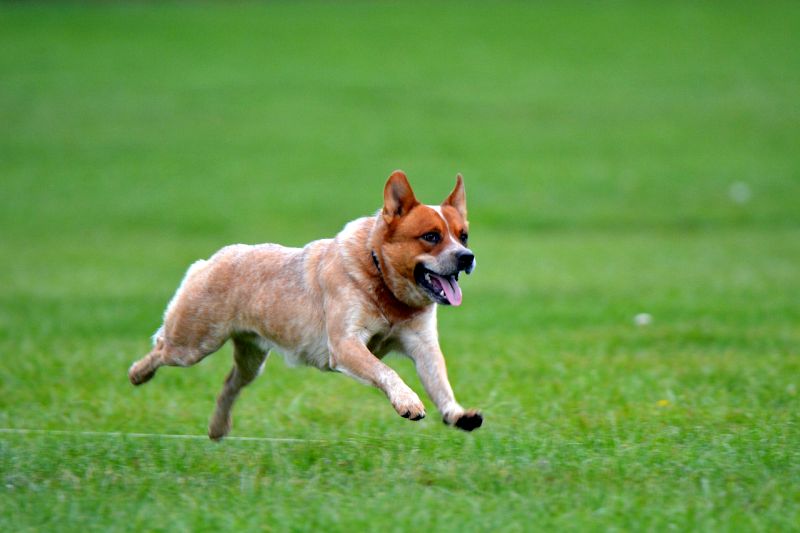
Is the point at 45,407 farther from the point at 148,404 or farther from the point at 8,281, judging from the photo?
the point at 8,281

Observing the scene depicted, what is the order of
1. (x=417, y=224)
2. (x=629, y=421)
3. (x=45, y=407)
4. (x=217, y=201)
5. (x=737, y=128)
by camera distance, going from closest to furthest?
(x=417, y=224)
(x=629, y=421)
(x=45, y=407)
(x=217, y=201)
(x=737, y=128)

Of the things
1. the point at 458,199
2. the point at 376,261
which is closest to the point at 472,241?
the point at 458,199

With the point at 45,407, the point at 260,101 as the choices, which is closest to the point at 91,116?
the point at 260,101

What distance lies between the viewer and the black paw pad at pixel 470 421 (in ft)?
21.6

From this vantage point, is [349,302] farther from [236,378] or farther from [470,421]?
[236,378]

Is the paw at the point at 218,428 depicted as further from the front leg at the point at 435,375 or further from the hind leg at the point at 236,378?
the front leg at the point at 435,375

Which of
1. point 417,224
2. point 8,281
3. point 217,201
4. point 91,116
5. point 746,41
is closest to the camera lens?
point 417,224

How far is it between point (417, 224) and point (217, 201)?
61.2 feet

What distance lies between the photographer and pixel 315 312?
24.8ft

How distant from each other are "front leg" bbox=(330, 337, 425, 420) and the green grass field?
1.48 ft

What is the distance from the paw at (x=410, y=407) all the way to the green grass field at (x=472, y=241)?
0.42 metres

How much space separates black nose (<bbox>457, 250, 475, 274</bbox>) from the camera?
22.8 feet

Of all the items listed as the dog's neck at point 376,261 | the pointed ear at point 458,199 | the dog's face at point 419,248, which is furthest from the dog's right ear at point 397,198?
the pointed ear at point 458,199

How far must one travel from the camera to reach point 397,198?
286 inches
